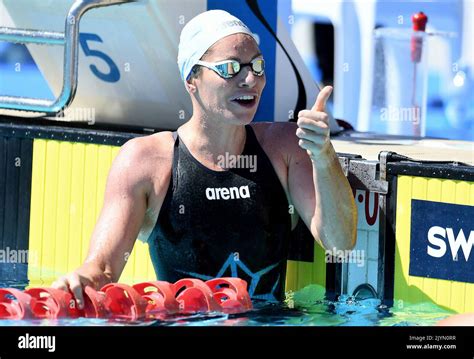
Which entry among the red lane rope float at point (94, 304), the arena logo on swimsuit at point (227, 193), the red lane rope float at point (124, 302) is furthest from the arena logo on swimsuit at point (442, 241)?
the red lane rope float at point (94, 304)

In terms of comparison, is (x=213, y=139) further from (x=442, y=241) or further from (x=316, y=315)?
(x=442, y=241)

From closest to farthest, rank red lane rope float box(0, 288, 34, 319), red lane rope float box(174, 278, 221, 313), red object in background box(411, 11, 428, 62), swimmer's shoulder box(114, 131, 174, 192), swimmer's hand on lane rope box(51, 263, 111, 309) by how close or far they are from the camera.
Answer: red lane rope float box(0, 288, 34, 319), swimmer's hand on lane rope box(51, 263, 111, 309), red lane rope float box(174, 278, 221, 313), swimmer's shoulder box(114, 131, 174, 192), red object in background box(411, 11, 428, 62)

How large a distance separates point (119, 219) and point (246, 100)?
2.18 feet

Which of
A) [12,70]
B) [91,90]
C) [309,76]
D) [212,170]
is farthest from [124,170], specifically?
[12,70]

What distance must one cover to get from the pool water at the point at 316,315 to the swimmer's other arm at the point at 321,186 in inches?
11.6

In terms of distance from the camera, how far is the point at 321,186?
5.29m

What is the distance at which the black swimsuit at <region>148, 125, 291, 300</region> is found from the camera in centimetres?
561

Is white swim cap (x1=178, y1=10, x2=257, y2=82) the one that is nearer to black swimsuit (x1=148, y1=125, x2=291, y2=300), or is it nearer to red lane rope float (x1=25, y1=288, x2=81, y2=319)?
black swimsuit (x1=148, y1=125, x2=291, y2=300)

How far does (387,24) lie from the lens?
14.2 meters

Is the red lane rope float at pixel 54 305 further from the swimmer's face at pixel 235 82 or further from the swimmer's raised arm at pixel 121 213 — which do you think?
the swimmer's face at pixel 235 82

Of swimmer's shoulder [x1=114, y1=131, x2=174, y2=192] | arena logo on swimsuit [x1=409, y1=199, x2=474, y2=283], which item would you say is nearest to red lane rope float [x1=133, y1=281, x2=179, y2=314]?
swimmer's shoulder [x1=114, y1=131, x2=174, y2=192]

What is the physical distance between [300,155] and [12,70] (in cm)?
1116

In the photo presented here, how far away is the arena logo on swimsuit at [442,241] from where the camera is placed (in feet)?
18.3

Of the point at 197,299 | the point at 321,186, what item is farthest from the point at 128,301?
the point at 321,186
